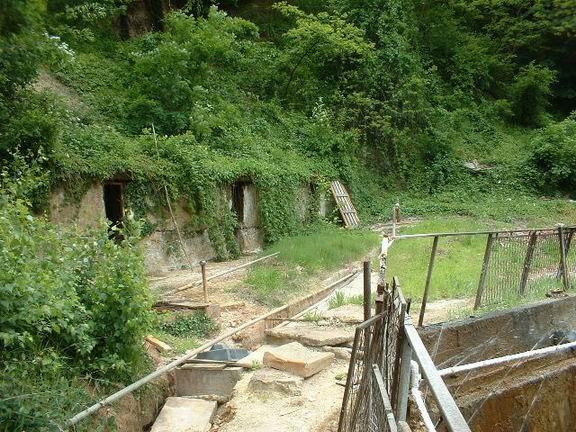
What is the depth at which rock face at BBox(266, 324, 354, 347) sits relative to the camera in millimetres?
7062

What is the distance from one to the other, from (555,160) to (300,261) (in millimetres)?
16761

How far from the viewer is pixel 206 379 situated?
6668mm

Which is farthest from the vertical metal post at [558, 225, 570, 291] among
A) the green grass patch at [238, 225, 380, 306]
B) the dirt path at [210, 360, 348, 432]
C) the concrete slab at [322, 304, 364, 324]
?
the green grass patch at [238, 225, 380, 306]

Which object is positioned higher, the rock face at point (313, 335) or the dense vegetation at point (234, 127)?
the dense vegetation at point (234, 127)

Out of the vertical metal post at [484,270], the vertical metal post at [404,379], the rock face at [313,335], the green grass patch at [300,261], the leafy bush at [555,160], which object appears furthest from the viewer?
the leafy bush at [555,160]

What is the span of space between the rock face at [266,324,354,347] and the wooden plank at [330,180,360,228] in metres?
12.1

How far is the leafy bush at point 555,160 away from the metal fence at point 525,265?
18.2m

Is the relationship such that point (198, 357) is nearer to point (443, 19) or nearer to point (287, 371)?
point (287, 371)

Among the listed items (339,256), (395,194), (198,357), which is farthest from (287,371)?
(395,194)

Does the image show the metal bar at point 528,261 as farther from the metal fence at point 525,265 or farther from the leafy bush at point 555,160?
the leafy bush at point 555,160

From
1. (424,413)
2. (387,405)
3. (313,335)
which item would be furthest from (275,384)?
(424,413)

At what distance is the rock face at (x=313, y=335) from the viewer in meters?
7.06

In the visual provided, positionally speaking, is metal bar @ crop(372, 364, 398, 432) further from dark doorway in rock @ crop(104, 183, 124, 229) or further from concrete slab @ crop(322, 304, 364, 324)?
dark doorway in rock @ crop(104, 183, 124, 229)

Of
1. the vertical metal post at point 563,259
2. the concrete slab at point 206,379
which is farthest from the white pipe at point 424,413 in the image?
the vertical metal post at point 563,259
